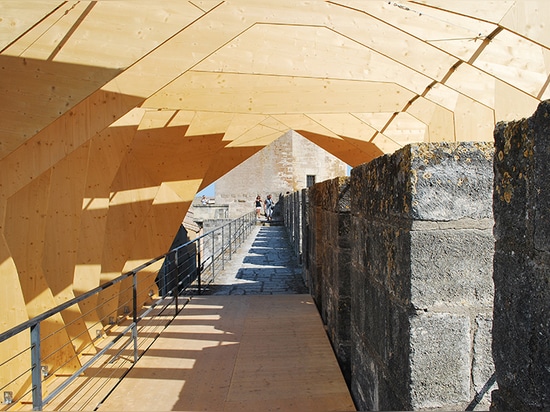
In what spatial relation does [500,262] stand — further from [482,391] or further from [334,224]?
[334,224]

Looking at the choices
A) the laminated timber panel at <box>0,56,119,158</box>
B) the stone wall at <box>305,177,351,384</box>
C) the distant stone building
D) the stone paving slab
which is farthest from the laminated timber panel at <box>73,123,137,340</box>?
the distant stone building

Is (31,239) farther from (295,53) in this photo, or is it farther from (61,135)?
(295,53)

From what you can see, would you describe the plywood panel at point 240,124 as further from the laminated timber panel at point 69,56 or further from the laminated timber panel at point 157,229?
the laminated timber panel at point 69,56

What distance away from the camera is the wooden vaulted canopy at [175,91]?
325 centimetres

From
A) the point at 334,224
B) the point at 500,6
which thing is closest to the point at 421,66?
the point at 500,6

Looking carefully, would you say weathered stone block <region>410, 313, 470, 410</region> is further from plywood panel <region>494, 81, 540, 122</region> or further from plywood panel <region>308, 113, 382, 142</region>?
plywood panel <region>308, 113, 382, 142</region>

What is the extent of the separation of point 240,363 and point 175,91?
11.3 feet

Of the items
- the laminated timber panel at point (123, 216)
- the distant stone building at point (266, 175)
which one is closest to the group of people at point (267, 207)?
the distant stone building at point (266, 175)

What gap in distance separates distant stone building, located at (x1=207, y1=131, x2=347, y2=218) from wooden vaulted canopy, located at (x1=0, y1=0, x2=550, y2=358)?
20273 millimetres

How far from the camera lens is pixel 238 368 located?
158 inches

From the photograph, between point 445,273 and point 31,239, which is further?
point 31,239

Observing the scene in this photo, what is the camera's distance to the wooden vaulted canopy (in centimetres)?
325

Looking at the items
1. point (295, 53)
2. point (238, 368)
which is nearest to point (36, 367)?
point (238, 368)

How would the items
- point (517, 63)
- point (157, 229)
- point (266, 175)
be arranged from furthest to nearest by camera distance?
point (266, 175) < point (157, 229) < point (517, 63)
